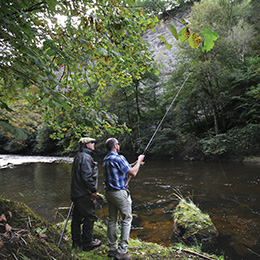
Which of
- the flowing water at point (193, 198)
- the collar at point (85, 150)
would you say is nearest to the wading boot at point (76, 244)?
the collar at point (85, 150)

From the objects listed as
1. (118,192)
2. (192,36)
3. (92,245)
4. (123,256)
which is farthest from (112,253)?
(192,36)

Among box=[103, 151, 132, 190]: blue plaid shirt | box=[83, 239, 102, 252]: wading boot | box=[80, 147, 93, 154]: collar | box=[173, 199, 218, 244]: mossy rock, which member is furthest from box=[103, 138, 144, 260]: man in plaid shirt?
box=[173, 199, 218, 244]: mossy rock

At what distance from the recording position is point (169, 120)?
21.8 m

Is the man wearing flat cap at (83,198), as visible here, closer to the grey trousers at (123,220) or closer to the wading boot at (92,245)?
the wading boot at (92,245)

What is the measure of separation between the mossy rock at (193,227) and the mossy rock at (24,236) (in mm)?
3104

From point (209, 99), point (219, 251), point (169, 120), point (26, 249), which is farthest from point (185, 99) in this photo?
point (26, 249)

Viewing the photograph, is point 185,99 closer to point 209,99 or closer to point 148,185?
point 209,99

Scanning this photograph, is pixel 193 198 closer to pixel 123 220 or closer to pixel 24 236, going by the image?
pixel 123 220

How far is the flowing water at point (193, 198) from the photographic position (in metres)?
4.43

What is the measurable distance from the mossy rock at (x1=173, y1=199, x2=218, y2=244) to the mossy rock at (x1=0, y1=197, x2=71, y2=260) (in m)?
3.10

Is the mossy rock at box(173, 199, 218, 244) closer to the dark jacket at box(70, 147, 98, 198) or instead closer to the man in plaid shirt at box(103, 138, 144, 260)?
the man in plaid shirt at box(103, 138, 144, 260)

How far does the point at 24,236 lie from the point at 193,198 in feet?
21.6

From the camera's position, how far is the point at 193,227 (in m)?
4.34

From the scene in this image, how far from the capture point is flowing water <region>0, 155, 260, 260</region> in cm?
443
